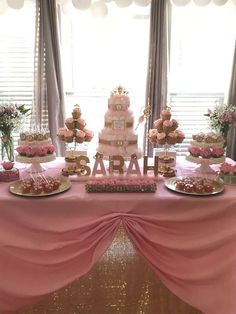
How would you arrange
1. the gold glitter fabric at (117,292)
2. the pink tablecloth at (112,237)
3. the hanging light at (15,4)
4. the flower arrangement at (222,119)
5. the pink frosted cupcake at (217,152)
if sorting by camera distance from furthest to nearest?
the hanging light at (15,4), the flower arrangement at (222,119), the pink frosted cupcake at (217,152), the gold glitter fabric at (117,292), the pink tablecloth at (112,237)

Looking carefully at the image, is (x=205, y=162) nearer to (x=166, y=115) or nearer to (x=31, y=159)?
(x=166, y=115)

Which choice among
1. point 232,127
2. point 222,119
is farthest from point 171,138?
point 232,127

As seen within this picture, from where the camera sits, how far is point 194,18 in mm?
3244

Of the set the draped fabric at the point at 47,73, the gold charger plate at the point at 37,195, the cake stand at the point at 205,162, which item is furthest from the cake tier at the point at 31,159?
the draped fabric at the point at 47,73

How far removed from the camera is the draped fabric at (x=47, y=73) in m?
3.04

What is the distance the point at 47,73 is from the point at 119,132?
1.38 m

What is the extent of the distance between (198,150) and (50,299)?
1235 millimetres

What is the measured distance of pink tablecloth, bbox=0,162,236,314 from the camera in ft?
5.80

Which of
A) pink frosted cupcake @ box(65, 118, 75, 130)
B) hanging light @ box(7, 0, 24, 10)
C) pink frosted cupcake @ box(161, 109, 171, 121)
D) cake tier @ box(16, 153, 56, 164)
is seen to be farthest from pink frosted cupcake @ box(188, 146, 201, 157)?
hanging light @ box(7, 0, 24, 10)

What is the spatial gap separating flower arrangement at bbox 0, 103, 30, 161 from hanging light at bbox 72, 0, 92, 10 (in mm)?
1322

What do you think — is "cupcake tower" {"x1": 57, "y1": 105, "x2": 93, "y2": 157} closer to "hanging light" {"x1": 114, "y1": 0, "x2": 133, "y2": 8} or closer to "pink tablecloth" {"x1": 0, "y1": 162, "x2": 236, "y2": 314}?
Result: "pink tablecloth" {"x1": 0, "y1": 162, "x2": 236, "y2": 314}

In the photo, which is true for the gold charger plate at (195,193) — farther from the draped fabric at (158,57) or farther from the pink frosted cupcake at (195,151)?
the draped fabric at (158,57)

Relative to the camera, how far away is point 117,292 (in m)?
2.01

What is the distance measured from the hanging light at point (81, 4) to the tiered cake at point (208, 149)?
1.69 m
